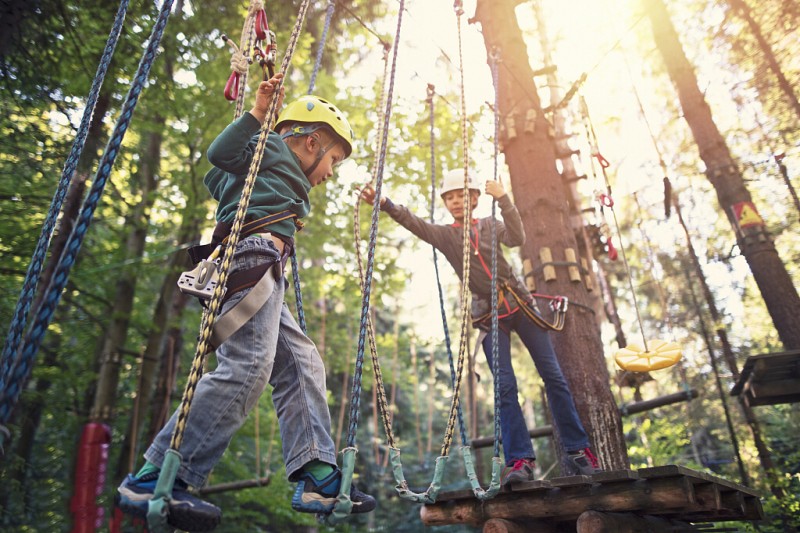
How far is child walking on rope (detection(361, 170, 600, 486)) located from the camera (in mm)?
3152

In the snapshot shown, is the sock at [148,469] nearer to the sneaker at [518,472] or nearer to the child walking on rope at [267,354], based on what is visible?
the child walking on rope at [267,354]

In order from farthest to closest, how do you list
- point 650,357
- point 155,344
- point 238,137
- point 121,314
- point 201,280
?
point 155,344 < point 121,314 < point 650,357 < point 238,137 < point 201,280

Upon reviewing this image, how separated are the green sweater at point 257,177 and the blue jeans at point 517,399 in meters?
1.47

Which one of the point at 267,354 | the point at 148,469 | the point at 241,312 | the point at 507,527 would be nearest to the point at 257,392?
the point at 267,354

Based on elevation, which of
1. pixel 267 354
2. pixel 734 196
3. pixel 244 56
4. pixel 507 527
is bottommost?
pixel 507 527

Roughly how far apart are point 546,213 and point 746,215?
411 cm

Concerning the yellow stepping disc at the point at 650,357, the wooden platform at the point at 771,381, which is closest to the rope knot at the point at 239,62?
the yellow stepping disc at the point at 650,357

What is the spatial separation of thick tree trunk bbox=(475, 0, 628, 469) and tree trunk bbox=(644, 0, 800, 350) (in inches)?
148

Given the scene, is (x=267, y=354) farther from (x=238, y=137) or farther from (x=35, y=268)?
(x=238, y=137)

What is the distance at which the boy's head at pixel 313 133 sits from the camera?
2309mm

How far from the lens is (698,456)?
19219 millimetres

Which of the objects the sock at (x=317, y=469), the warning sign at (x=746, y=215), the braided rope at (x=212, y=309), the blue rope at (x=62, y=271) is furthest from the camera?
the warning sign at (x=746, y=215)

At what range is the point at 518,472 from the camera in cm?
299

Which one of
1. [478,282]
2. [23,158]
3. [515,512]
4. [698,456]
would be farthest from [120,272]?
[698,456]
